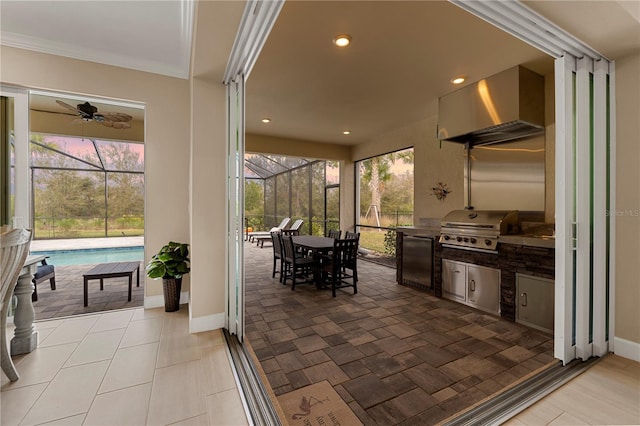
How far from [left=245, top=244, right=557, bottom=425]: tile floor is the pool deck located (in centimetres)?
617

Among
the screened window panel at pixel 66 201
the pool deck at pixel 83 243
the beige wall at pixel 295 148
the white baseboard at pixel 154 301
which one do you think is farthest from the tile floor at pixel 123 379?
the screened window panel at pixel 66 201

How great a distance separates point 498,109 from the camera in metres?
3.06

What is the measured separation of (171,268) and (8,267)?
1.33 m

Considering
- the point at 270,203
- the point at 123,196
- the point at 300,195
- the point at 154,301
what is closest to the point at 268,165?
the point at 270,203

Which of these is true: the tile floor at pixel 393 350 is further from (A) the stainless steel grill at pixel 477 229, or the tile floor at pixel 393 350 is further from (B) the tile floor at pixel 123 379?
(A) the stainless steel grill at pixel 477 229

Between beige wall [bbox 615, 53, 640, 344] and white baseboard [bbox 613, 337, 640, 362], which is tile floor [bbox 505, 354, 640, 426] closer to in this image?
white baseboard [bbox 613, 337, 640, 362]

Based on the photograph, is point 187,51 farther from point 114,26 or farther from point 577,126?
point 577,126

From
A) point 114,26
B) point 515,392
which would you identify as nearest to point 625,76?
point 515,392

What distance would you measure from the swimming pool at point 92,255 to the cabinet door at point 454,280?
7.28 m

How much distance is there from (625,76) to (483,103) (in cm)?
117

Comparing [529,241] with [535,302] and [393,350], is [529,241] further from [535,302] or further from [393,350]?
[393,350]

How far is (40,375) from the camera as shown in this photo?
191 centimetres

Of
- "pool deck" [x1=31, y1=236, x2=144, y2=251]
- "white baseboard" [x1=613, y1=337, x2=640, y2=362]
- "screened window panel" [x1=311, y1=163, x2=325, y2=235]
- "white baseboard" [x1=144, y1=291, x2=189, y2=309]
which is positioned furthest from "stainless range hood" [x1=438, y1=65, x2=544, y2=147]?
"pool deck" [x1=31, y1=236, x2=144, y2=251]

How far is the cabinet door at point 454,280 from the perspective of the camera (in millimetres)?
3435
